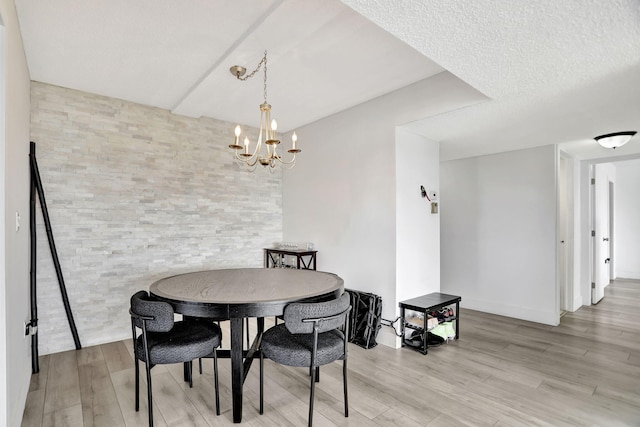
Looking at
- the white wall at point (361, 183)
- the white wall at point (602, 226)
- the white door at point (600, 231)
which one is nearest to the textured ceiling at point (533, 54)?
the white wall at point (361, 183)

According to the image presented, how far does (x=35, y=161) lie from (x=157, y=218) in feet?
3.76

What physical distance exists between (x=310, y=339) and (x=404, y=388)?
894mm

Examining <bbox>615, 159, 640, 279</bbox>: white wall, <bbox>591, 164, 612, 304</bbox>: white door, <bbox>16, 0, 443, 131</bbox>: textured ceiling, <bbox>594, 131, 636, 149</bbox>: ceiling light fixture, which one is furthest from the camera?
<bbox>615, 159, 640, 279</bbox>: white wall

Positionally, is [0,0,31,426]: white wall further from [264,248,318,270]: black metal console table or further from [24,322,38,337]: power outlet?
[264,248,318,270]: black metal console table

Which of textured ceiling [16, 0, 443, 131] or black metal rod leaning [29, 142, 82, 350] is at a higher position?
textured ceiling [16, 0, 443, 131]

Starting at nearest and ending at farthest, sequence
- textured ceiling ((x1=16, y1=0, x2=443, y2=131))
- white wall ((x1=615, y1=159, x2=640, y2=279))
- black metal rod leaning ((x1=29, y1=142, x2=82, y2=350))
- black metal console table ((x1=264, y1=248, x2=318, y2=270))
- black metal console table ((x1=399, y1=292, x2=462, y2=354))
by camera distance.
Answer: textured ceiling ((x1=16, y1=0, x2=443, y2=131)) → black metal rod leaning ((x1=29, y1=142, x2=82, y2=350)) → black metal console table ((x1=399, y1=292, x2=462, y2=354)) → black metal console table ((x1=264, y1=248, x2=318, y2=270)) → white wall ((x1=615, y1=159, x2=640, y2=279))

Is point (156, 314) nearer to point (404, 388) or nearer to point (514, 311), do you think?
point (404, 388)

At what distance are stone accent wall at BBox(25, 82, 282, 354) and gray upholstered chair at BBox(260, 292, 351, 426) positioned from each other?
2.15 m

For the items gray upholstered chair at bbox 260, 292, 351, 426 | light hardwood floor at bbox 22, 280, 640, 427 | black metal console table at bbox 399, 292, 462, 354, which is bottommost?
light hardwood floor at bbox 22, 280, 640, 427

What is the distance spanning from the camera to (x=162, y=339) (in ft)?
6.55

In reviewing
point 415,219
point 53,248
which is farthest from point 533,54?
point 53,248

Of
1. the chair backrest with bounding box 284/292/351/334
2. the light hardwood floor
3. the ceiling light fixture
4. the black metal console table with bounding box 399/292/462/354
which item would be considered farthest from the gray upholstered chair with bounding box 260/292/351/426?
the ceiling light fixture

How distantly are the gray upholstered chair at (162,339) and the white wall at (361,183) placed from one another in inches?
71.7

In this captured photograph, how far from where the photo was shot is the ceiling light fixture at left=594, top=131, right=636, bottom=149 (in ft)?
10.6
